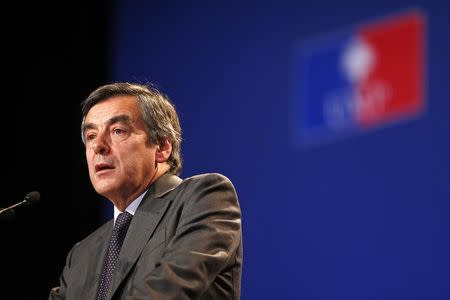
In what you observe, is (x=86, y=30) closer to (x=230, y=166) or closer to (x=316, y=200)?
(x=230, y=166)

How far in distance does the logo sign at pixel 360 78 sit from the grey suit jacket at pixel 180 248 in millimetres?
1576

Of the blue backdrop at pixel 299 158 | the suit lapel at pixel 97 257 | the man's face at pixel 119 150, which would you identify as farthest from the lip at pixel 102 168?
the blue backdrop at pixel 299 158

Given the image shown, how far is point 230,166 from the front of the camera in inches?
196

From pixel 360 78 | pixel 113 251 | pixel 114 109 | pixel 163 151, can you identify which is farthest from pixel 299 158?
pixel 113 251


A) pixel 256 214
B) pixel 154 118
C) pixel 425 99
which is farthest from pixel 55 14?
pixel 154 118

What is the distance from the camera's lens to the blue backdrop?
3918 mm

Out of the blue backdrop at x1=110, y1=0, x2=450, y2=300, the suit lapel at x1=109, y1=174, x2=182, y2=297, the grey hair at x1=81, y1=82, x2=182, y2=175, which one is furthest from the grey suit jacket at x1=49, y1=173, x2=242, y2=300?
the blue backdrop at x1=110, y1=0, x2=450, y2=300

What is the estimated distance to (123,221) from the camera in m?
2.81

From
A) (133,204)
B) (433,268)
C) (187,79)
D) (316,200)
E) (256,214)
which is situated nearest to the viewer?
(133,204)

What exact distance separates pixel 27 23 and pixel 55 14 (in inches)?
8.5

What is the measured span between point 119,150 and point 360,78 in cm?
180

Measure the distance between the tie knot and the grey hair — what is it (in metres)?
0.23

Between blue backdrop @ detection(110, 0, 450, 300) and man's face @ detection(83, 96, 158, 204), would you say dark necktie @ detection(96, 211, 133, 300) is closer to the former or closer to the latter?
A: man's face @ detection(83, 96, 158, 204)

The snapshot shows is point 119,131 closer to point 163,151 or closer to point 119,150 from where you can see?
point 119,150
